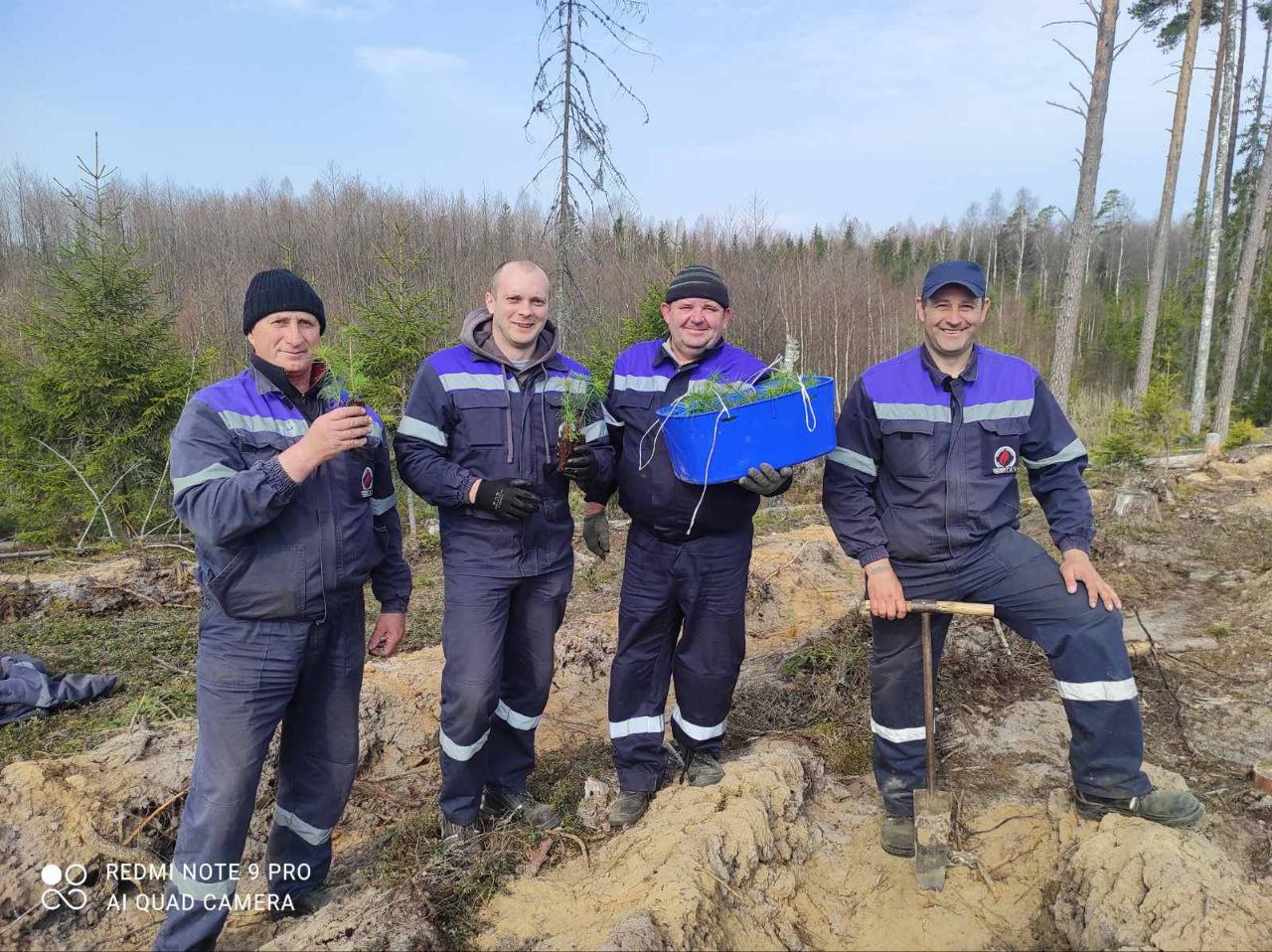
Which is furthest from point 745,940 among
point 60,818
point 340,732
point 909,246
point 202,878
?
point 909,246

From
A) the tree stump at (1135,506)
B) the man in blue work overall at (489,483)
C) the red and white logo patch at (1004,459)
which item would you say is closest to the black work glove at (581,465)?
the man in blue work overall at (489,483)

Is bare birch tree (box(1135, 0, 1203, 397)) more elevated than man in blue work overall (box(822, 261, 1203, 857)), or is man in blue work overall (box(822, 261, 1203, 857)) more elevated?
bare birch tree (box(1135, 0, 1203, 397))

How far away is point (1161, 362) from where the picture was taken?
28.4m

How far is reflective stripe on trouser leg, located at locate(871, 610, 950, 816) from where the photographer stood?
3133 mm

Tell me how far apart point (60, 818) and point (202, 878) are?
1.11m

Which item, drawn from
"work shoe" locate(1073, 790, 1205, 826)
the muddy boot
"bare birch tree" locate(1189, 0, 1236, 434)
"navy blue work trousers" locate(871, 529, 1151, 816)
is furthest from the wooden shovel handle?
"bare birch tree" locate(1189, 0, 1236, 434)

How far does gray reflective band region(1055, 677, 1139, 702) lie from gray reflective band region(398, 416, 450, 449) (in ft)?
8.60

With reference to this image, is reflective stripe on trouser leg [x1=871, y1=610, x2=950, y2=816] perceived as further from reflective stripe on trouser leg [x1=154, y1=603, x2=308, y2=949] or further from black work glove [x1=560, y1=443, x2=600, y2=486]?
reflective stripe on trouser leg [x1=154, y1=603, x2=308, y2=949]

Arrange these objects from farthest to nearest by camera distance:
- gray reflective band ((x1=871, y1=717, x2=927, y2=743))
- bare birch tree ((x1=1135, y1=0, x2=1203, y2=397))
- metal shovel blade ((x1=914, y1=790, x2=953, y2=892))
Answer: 1. bare birch tree ((x1=1135, y1=0, x2=1203, y2=397))
2. gray reflective band ((x1=871, y1=717, x2=927, y2=743))
3. metal shovel blade ((x1=914, y1=790, x2=953, y2=892))

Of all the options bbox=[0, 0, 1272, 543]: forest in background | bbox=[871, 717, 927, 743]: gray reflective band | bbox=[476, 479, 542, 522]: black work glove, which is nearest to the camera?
bbox=[476, 479, 542, 522]: black work glove

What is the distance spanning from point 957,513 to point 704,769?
5.10ft

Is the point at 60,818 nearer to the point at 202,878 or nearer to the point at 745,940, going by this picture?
the point at 202,878

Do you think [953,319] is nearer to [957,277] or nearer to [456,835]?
[957,277]

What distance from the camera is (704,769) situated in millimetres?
3330
